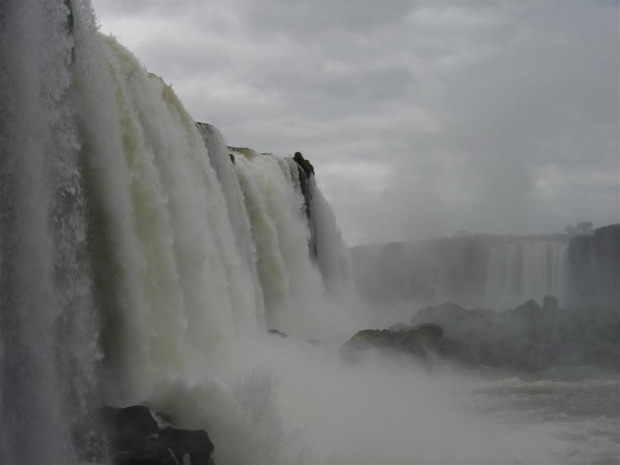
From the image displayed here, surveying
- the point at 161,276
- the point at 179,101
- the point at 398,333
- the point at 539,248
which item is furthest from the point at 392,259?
the point at 161,276

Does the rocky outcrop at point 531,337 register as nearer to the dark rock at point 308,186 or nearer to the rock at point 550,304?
the rock at point 550,304

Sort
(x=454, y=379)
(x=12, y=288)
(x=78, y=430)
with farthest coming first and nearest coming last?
(x=454, y=379)
(x=78, y=430)
(x=12, y=288)

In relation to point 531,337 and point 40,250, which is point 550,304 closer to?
point 531,337

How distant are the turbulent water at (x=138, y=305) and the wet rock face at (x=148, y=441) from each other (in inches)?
10.6

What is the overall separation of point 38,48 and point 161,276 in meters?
3.65

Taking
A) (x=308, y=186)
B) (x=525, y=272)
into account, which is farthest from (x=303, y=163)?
(x=525, y=272)

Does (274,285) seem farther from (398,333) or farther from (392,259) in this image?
(392,259)

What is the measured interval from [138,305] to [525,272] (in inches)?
838

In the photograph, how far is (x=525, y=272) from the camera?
27.5m

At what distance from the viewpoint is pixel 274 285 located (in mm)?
17984

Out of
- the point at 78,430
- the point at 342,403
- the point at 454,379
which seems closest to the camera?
the point at 78,430

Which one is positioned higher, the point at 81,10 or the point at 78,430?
the point at 81,10

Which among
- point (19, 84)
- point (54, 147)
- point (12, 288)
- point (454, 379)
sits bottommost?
point (454, 379)

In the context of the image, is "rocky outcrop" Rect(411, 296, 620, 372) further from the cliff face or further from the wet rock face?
the wet rock face
